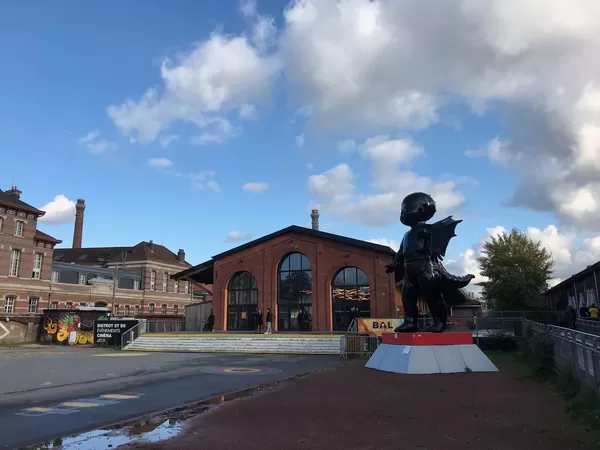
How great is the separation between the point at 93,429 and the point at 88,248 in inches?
2679

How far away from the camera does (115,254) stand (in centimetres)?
6406

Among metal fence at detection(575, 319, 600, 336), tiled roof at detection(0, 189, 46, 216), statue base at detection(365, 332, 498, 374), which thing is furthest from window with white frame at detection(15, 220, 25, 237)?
metal fence at detection(575, 319, 600, 336)

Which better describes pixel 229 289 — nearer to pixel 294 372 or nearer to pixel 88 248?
pixel 294 372

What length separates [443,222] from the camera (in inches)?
615

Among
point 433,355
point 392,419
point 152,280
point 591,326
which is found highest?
point 152,280

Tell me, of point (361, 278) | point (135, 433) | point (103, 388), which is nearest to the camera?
point (135, 433)

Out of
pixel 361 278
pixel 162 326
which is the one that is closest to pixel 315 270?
pixel 361 278

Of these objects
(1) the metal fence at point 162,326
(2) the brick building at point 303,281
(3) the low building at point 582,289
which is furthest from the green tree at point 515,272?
(1) the metal fence at point 162,326

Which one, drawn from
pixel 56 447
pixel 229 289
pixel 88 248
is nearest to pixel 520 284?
pixel 229 289

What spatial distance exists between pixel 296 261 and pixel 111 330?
13.0m

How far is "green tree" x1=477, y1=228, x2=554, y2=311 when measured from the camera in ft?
128

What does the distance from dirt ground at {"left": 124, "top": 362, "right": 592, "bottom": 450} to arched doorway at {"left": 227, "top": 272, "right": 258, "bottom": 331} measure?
78.2 ft

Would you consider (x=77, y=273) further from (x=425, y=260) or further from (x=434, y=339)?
(x=434, y=339)

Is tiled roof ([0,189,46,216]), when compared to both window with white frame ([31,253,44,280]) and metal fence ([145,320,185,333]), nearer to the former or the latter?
window with white frame ([31,253,44,280])
